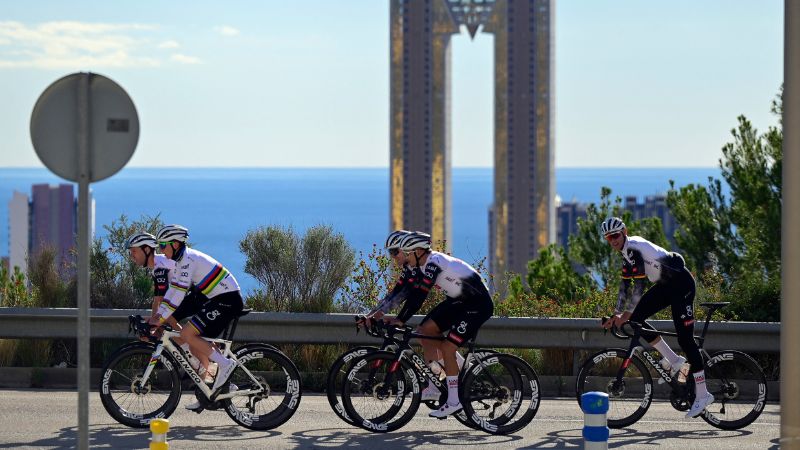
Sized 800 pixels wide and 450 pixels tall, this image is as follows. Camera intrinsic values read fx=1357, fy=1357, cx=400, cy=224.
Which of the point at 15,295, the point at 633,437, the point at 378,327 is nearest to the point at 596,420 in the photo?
the point at 633,437

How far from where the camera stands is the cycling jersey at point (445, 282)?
10.4 metres

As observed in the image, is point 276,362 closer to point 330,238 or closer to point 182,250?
point 182,250

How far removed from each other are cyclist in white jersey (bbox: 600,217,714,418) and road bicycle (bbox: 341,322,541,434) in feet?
3.08

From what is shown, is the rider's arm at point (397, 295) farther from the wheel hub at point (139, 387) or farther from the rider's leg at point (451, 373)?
the wheel hub at point (139, 387)

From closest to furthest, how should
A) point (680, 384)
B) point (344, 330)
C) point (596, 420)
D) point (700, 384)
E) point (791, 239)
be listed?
1. point (791, 239)
2. point (596, 420)
3. point (700, 384)
4. point (680, 384)
5. point (344, 330)

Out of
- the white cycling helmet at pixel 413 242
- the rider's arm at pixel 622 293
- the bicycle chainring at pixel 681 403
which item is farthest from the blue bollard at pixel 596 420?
the bicycle chainring at pixel 681 403

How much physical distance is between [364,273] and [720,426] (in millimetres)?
5852

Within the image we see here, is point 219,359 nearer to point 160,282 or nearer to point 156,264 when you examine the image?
point 160,282

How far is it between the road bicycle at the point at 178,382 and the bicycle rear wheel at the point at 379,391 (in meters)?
0.46

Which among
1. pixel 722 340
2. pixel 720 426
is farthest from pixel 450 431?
pixel 722 340

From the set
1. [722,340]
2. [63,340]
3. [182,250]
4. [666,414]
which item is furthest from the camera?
[63,340]

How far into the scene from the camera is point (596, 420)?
7391 mm

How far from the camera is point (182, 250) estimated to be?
1033cm

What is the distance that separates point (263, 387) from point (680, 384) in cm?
331
